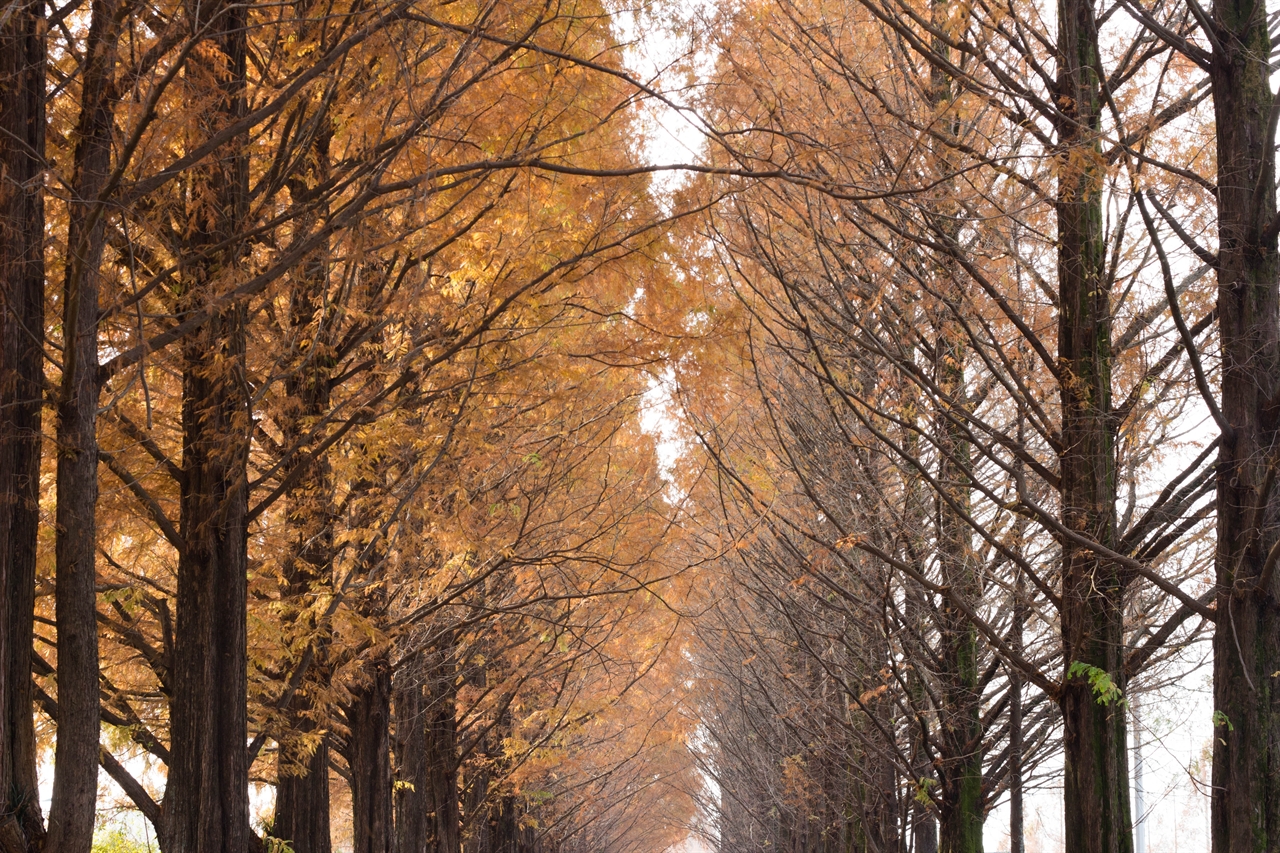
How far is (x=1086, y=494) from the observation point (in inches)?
224

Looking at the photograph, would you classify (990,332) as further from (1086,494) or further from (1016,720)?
(1016,720)

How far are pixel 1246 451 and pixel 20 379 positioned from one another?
5.21m

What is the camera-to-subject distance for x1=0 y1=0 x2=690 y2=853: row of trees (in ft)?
14.0

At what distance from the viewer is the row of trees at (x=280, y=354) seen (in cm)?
425

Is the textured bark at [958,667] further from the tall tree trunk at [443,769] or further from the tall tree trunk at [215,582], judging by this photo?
the tall tree trunk at [443,769]

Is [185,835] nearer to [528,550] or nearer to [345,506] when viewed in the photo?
[345,506]

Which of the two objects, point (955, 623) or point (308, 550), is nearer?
point (308, 550)

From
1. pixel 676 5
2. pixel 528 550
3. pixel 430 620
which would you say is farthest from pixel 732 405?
pixel 676 5

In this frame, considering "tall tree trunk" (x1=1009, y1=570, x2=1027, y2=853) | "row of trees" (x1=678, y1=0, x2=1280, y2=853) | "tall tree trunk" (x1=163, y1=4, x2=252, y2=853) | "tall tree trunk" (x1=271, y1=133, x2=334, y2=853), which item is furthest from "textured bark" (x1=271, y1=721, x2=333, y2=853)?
"tall tree trunk" (x1=1009, y1=570, x2=1027, y2=853)

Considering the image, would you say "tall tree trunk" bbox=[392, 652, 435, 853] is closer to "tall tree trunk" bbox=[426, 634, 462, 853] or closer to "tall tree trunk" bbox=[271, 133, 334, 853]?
"tall tree trunk" bbox=[426, 634, 462, 853]

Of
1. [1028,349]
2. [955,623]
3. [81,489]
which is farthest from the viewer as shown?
[955,623]

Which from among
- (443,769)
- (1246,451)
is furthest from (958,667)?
(443,769)

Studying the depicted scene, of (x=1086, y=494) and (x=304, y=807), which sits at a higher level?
(x=1086, y=494)

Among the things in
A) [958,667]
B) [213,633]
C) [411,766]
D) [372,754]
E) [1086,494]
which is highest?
[1086,494]
